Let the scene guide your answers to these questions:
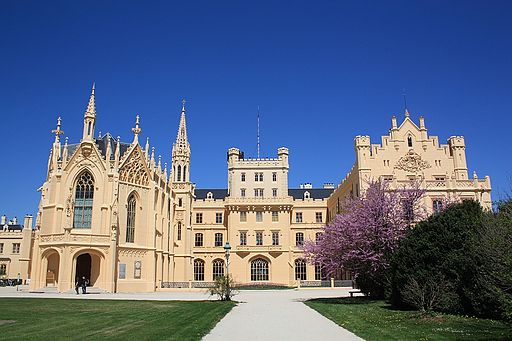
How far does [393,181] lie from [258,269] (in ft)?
84.1

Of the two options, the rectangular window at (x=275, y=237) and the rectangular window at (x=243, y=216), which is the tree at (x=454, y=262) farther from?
the rectangular window at (x=243, y=216)

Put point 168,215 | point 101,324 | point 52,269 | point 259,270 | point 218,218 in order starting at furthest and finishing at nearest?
point 218,218
point 259,270
point 168,215
point 52,269
point 101,324

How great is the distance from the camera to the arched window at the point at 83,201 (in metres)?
43.0

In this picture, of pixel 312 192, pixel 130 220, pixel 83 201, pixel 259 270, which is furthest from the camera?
pixel 312 192

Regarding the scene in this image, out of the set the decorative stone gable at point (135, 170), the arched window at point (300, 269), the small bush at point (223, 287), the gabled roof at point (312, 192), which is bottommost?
the small bush at point (223, 287)

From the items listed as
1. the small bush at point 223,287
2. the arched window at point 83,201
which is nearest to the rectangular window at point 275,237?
the arched window at point 83,201

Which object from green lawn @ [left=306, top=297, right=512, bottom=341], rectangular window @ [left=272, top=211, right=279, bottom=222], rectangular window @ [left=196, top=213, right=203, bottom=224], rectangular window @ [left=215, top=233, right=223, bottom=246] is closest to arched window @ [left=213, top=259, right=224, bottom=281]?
rectangular window @ [left=215, top=233, right=223, bottom=246]

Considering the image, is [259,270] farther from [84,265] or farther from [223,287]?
[223,287]

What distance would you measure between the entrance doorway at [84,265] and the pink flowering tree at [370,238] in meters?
24.5

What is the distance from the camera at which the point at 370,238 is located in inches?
1145

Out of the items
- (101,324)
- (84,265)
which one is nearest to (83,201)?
(84,265)

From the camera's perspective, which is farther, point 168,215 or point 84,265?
point 168,215

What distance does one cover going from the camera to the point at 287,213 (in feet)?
208

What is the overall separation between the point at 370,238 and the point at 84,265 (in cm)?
2916
